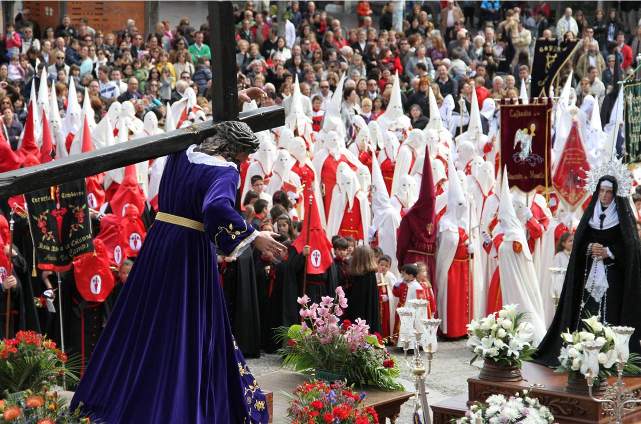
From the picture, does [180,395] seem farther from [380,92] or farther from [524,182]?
[380,92]

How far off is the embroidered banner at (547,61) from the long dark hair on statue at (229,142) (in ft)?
42.3

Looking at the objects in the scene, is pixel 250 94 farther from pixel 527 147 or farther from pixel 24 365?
pixel 527 147

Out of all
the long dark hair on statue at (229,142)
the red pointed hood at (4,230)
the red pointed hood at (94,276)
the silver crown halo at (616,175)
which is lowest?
the red pointed hood at (94,276)

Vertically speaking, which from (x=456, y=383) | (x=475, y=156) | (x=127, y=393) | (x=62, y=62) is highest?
(x=62, y=62)

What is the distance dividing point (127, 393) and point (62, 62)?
49.4 ft

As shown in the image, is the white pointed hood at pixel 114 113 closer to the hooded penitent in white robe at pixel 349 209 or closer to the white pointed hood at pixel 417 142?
the hooded penitent in white robe at pixel 349 209

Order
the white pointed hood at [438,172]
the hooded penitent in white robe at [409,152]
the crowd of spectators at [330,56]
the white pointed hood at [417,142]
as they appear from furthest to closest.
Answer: the crowd of spectators at [330,56], the white pointed hood at [417,142], the hooded penitent in white robe at [409,152], the white pointed hood at [438,172]

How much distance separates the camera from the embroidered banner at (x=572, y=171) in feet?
52.1

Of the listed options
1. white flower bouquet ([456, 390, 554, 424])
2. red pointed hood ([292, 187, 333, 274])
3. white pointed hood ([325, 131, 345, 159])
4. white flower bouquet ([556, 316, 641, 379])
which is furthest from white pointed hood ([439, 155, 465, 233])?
white flower bouquet ([456, 390, 554, 424])

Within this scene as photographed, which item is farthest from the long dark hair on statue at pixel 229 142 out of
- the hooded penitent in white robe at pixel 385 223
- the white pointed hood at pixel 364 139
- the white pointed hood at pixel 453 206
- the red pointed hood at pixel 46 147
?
the white pointed hood at pixel 364 139

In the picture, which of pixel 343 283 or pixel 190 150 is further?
pixel 343 283

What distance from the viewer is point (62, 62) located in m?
21.1

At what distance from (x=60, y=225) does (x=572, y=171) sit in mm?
7827

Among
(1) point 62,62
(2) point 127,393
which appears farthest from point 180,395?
(1) point 62,62
